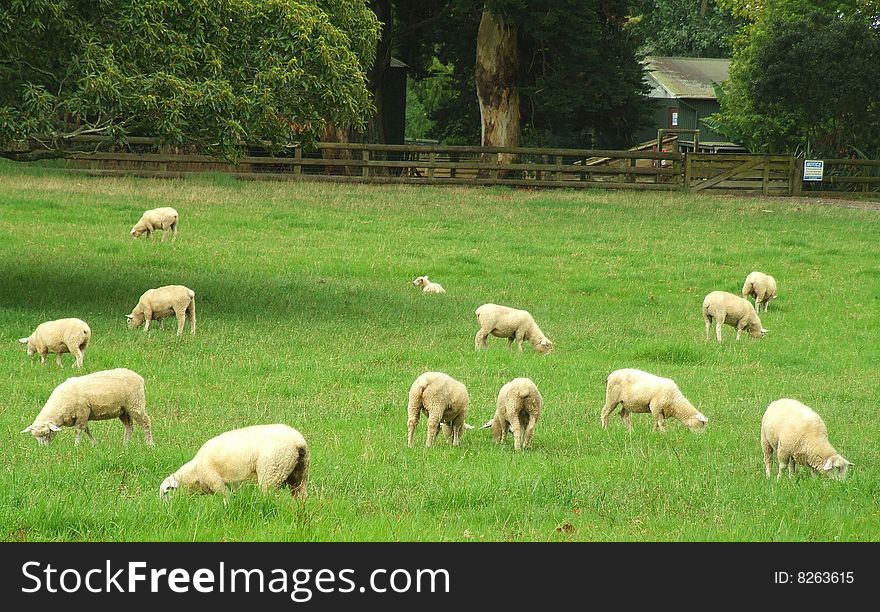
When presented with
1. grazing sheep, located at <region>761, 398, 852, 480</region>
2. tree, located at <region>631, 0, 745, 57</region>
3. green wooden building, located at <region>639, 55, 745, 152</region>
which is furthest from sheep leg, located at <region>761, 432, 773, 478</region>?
tree, located at <region>631, 0, 745, 57</region>

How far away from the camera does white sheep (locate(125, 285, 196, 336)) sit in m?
14.9

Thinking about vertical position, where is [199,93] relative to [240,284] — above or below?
above

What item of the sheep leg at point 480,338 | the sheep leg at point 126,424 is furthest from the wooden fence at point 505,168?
the sheep leg at point 126,424

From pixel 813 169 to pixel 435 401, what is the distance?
106ft

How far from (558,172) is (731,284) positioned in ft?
56.7

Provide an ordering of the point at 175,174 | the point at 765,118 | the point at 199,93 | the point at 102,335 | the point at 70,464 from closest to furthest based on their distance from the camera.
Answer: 1. the point at 70,464
2. the point at 102,335
3. the point at 199,93
4. the point at 175,174
5. the point at 765,118

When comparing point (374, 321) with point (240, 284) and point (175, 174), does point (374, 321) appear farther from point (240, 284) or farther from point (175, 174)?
point (175, 174)

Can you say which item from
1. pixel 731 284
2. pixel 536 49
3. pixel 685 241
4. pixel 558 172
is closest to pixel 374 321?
pixel 731 284

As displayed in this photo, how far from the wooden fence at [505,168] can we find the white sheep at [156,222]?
12355mm

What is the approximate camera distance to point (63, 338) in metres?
12.4

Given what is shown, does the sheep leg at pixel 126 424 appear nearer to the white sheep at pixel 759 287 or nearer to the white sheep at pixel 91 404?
the white sheep at pixel 91 404

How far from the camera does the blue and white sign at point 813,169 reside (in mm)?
38656

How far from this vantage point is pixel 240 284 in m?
19.2

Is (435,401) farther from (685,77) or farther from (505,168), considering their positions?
(685,77)
